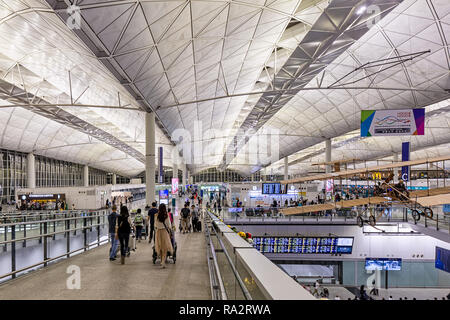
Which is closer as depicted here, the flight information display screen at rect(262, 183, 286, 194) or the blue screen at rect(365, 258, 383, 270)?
the blue screen at rect(365, 258, 383, 270)

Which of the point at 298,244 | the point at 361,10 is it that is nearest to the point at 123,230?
the point at 361,10

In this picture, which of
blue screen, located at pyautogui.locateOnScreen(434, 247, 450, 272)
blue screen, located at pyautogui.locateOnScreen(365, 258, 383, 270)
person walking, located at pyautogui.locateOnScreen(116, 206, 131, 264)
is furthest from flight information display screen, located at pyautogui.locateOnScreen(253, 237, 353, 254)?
person walking, located at pyautogui.locateOnScreen(116, 206, 131, 264)

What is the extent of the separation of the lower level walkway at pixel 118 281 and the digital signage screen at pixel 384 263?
68.5ft

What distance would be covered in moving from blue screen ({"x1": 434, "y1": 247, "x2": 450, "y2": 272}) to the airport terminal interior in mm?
135

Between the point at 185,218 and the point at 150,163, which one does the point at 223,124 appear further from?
the point at 185,218

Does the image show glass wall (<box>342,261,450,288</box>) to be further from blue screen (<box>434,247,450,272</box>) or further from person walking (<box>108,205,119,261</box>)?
person walking (<box>108,205,119,261</box>)

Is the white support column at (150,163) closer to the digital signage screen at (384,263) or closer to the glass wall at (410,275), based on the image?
the glass wall at (410,275)

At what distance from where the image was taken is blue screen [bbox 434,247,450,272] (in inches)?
819

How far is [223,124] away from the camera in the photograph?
132 feet

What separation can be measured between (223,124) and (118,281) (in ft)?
114

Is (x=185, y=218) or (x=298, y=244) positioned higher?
(x=185, y=218)

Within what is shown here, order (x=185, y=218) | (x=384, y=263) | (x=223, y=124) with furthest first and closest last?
(x=223, y=124) → (x=384, y=263) → (x=185, y=218)

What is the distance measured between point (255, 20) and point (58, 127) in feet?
111
